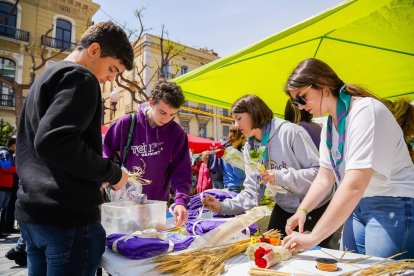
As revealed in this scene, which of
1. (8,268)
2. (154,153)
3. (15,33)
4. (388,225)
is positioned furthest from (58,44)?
(388,225)

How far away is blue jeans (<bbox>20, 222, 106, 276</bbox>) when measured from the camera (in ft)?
3.72

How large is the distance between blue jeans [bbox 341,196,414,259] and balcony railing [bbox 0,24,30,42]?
2366cm

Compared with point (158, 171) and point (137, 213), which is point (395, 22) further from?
point (137, 213)

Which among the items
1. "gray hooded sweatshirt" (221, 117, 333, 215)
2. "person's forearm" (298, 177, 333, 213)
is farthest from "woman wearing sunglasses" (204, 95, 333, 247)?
"person's forearm" (298, 177, 333, 213)

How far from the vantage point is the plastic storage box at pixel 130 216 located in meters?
1.76

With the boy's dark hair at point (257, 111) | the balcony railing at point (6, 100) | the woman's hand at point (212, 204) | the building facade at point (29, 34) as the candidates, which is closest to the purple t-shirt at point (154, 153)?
the woman's hand at point (212, 204)

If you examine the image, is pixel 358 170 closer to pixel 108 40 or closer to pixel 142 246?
pixel 142 246

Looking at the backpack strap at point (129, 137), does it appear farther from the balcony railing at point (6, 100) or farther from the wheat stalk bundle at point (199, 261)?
the balcony railing at point (6, 100)

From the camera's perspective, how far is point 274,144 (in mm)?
2275

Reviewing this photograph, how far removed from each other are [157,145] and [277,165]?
3.03ft

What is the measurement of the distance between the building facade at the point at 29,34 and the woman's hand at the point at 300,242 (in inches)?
825

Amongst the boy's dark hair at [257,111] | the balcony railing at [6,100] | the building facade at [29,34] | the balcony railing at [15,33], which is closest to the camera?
the boy's dark hair at [257,111]

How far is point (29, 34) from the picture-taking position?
20.6 m

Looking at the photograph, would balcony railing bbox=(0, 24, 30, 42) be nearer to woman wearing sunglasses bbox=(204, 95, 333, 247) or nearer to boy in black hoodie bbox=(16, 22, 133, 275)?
woman wearing sunglasses bbox=(204, 95, 333, 247)
